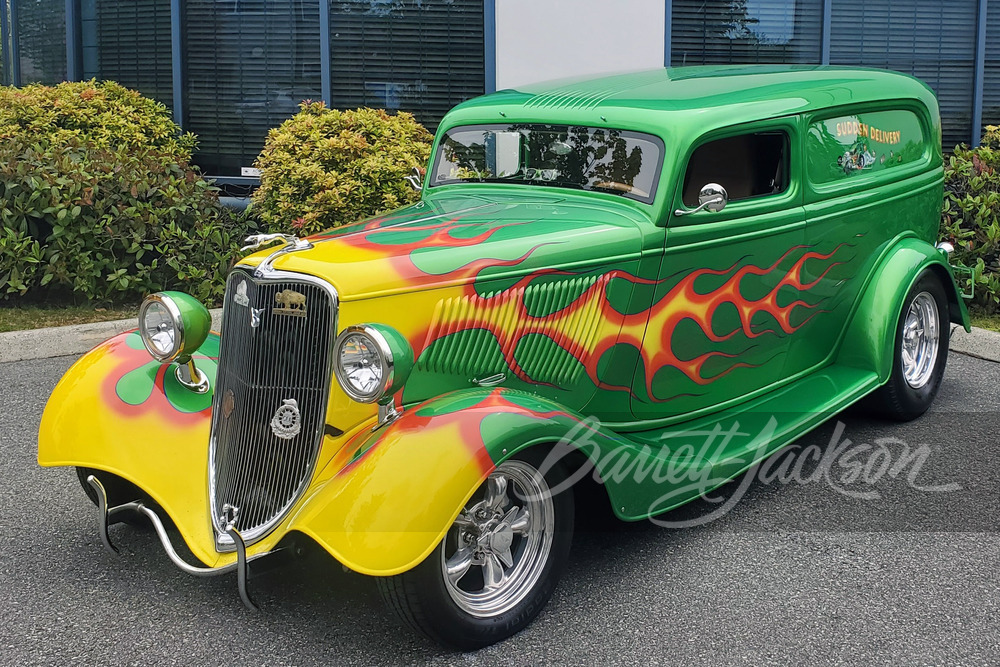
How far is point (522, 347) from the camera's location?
3.43 metres

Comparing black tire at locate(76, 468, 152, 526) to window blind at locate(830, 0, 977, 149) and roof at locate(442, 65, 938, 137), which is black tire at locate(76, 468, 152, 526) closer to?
roof at locate(442, 65, 938, 137)

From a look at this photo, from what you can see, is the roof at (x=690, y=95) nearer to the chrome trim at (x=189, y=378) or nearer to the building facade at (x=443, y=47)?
the chrome trim at (x=189, y=378)

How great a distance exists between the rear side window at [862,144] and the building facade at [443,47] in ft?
11.9

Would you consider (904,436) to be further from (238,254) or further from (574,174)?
(238,254)

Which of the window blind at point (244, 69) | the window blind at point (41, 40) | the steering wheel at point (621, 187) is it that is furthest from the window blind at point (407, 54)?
the steering wheel at point (621, 187)

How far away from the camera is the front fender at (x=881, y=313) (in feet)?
15.6

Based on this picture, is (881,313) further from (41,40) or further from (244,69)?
(41,40)

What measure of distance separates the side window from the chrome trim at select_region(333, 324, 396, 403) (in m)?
1.92

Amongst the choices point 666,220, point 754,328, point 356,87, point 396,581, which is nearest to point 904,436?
point 754,328

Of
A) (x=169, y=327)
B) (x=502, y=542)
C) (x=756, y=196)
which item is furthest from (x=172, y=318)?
(x=756, y=196)

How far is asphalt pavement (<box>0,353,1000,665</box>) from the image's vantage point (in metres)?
3.04

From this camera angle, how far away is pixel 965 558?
3.64m

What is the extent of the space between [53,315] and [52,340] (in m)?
0.75

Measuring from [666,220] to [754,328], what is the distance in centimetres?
76
